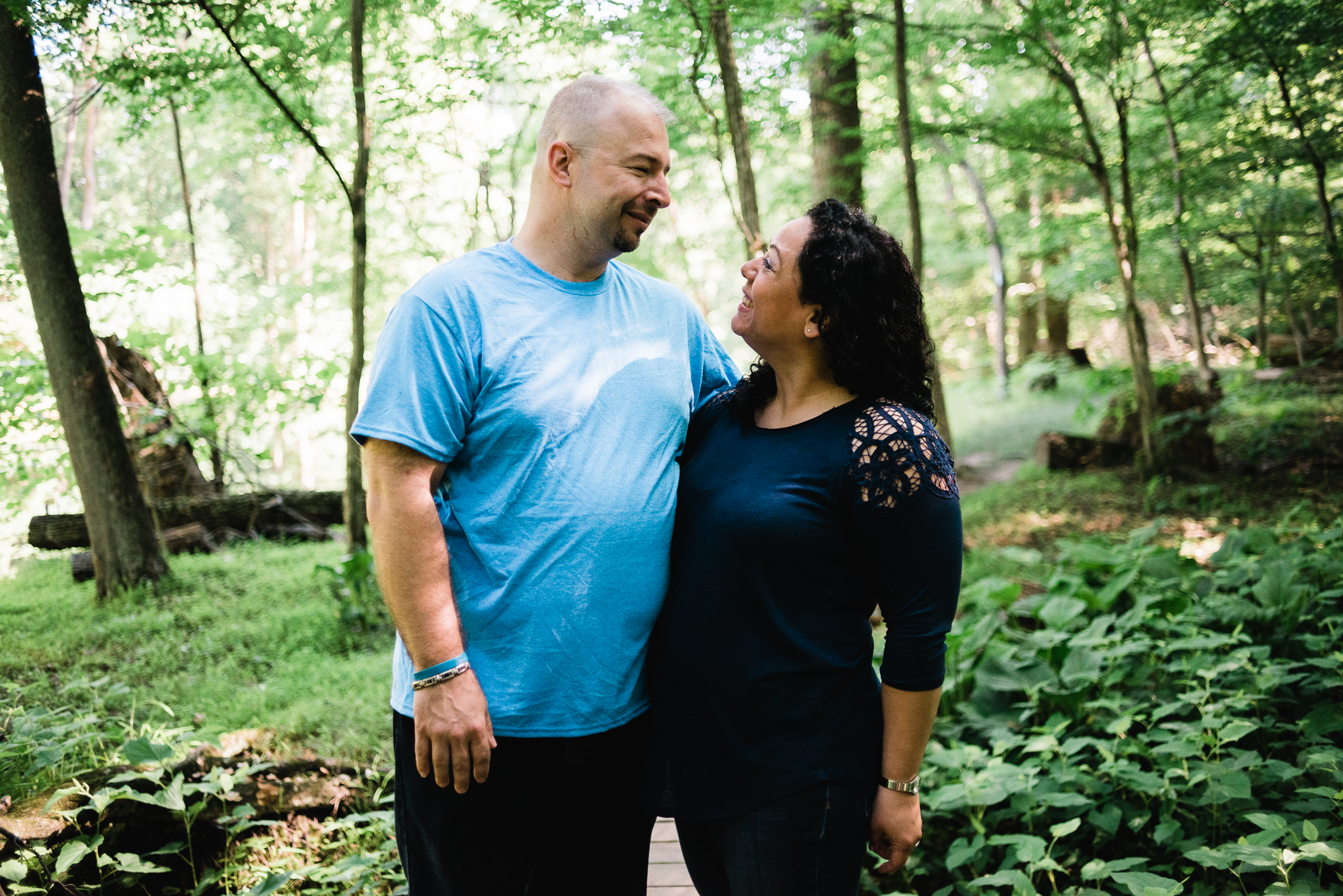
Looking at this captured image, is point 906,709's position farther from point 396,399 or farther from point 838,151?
point 838,151

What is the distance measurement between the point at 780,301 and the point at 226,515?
776 centimetres

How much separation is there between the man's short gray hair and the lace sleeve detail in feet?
2.94

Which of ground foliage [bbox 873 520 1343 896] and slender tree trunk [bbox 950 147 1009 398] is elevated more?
slender tree trunk [bbox 950 147 1009 398]

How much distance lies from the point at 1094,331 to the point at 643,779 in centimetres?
2089

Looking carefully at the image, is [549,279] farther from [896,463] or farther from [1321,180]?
[1321,180]

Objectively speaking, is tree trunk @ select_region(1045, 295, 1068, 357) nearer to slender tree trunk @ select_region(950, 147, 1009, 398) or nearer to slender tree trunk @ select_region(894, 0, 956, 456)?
slender tree trunk @ select_region(950, 147, 1009, 398)

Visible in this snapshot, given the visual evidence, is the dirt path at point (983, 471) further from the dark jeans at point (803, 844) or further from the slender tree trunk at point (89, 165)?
the slender tree trunk at point (89, 165)

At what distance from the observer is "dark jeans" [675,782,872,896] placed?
1479 millimetres


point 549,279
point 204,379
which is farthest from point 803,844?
point 204,379

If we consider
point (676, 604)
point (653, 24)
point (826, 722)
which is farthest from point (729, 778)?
point (653, 24)

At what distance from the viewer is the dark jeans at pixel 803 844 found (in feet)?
4.85

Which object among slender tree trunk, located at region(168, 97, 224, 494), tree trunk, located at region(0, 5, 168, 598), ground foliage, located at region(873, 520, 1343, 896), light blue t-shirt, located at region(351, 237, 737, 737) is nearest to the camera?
light blue t-shirt, located at region(351, 237, 737, 737)

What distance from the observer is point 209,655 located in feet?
14.5

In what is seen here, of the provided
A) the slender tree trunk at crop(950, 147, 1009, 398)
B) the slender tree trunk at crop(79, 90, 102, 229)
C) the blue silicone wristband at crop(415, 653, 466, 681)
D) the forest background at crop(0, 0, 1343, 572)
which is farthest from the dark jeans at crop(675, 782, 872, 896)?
the slender tree trunk at crop(950, 147, 1009, 398)
